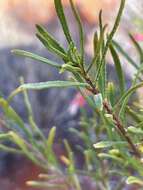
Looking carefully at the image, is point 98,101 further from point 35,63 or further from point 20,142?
point 35,63

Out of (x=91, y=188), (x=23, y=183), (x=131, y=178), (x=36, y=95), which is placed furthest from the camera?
(x=36, y=95)

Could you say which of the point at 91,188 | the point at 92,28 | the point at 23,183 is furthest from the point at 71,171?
the point at 92,28

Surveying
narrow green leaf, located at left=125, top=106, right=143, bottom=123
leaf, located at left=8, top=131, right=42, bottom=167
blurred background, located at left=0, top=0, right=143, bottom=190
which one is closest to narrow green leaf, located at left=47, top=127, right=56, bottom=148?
leaf, located at left=8, top=131, right=42, bottom=167

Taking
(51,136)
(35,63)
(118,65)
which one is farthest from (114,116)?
(35,63)

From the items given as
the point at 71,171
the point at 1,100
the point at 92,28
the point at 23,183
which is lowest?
the point at 23,183

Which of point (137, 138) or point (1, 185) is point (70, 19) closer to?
point (1, 185)

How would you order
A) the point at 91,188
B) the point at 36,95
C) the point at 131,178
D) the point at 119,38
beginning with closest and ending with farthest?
the point at 131,178
the point at 91,188
the point at 119,38
the point at 36,95

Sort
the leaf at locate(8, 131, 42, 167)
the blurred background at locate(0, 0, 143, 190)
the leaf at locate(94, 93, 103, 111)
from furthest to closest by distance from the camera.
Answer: the blurred background at locate(0, 0, 143, 190) → the leaf at locate(8, 131, 42, 167) → the leaf at locate(94, 93, 103, 111)

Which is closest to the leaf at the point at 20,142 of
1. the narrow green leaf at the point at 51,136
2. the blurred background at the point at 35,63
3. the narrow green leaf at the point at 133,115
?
the narrow green leaf at the point at 51,136

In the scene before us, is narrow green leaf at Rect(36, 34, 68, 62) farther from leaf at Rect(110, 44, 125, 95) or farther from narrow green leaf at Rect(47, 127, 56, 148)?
narrow green leaf at Rect(47, 127, 56, 148)
